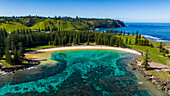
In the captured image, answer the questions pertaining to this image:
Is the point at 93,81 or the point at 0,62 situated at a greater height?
the point at 0,62

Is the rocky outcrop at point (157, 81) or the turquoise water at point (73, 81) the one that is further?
the rocky outcrop at point (157, 81)

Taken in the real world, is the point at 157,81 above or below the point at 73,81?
above

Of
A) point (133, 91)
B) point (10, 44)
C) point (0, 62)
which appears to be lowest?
point (133, 91)

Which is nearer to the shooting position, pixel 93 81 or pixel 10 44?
pixel 93 81

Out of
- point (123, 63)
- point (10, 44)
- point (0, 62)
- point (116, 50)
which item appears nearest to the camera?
point (0, 62)

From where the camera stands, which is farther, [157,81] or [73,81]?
[73,81]

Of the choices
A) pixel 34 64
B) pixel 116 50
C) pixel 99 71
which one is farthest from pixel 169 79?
pixel 34 64

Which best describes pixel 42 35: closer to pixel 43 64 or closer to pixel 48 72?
pixel 43 64

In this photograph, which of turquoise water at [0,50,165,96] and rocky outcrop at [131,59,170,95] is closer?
turquoise water at [0,50,165,96]
